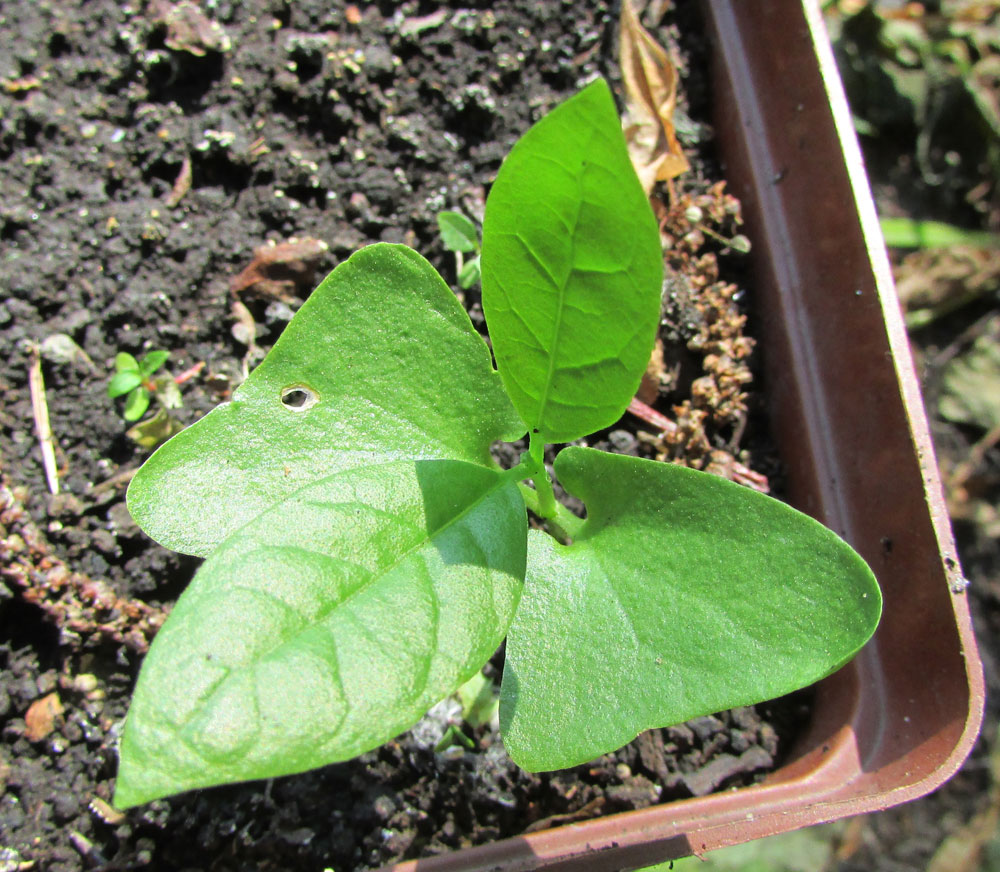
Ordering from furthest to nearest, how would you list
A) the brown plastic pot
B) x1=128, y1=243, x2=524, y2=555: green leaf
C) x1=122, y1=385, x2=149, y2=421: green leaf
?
1. x1=122, y1=385, x2=149, y2=421: green leaf
2. the brown plastic pot
3. x1=128, y1=243, x2=524, y2=555: green leaf

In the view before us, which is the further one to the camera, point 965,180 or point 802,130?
point 965,180

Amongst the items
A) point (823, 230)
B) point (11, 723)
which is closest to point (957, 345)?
point (823, 230)

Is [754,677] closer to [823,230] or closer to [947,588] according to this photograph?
[947,588]

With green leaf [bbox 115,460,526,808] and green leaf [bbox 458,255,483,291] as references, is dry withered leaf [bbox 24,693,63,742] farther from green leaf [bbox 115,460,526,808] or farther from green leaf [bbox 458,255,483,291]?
green leaf [bbox 458,255,483,291]

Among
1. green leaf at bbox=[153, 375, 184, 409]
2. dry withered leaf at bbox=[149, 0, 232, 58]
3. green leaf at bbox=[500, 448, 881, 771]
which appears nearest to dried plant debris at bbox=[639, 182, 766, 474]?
green leaf at bbox=[500, 448, 881, 771]

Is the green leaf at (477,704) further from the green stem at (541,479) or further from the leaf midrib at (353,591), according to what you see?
the leaf midrib at (353,591)

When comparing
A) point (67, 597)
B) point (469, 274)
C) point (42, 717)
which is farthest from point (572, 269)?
point (42, 717)

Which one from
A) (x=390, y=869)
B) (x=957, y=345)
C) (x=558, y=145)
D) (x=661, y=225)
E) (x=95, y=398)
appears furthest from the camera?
(x=957, y=345)

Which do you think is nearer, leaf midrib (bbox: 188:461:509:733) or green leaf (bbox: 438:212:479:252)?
leaf midrib (bbox: 188:461:509:733)
